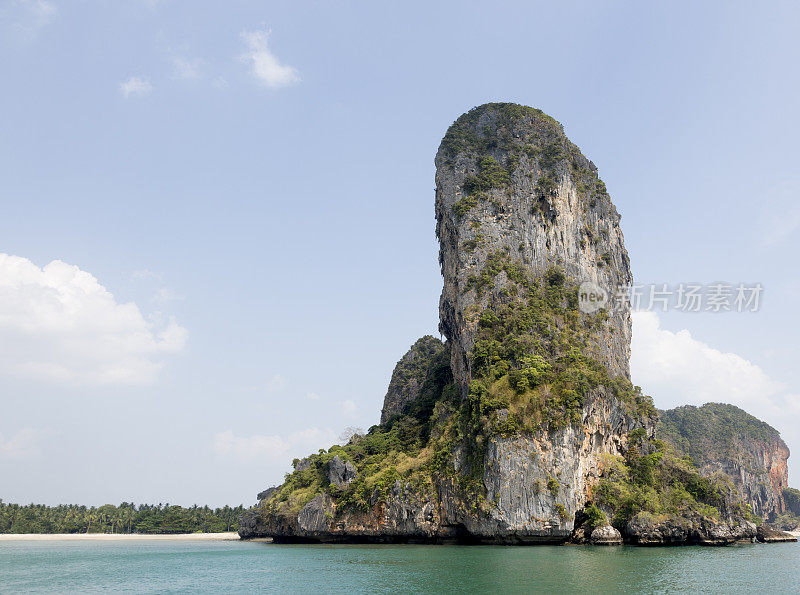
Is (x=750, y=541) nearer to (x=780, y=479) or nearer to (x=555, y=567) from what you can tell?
(x=555, y=567)

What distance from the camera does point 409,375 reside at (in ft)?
269

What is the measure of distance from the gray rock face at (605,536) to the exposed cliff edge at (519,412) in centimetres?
12

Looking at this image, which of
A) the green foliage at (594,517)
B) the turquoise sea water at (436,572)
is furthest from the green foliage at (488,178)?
the turquoise sea water at (436,572)

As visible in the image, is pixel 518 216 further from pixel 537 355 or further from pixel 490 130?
pixel 537 355

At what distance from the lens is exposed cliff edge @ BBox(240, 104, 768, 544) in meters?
41.5

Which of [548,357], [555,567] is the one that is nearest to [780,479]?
[548,357]

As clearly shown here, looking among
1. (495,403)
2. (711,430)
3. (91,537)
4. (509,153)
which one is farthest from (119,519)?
(711,430)

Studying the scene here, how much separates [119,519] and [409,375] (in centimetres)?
5503

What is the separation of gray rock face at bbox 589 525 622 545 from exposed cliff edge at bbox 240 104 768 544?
122mm

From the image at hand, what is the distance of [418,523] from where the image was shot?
149 feet

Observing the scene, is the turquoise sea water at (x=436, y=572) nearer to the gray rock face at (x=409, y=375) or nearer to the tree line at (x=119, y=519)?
the gray rock face at (x=409, y=375)

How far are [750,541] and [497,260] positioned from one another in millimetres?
34850

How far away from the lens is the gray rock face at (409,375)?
79625 mm

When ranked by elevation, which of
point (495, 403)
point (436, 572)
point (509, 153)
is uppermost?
point (509, 153)
